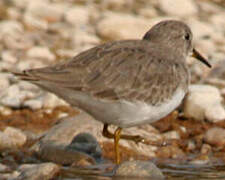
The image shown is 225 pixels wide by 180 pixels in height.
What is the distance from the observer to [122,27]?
1303cm

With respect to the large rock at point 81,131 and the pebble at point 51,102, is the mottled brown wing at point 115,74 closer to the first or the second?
the large rock at point 81,131

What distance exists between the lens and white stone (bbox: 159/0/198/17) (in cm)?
1470

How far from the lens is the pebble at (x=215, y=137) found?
895 centimetres

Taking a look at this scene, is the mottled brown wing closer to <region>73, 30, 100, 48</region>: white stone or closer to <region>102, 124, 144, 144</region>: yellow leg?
<region>102, 124, 144, 144</region>: yellow leg

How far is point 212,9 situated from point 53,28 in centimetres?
411

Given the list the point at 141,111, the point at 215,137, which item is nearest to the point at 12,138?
the point at 141,111

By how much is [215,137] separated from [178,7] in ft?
20.9

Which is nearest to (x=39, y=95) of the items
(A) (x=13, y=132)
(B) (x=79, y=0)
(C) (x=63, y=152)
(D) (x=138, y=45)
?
(A) (x=13, y=132)

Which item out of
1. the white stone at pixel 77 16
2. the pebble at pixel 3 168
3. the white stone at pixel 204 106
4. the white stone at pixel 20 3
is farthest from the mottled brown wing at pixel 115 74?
the white stone at pixel 20 3

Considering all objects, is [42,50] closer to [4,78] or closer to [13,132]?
[4,78]

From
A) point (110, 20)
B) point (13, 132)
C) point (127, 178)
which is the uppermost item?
point (110, 20)

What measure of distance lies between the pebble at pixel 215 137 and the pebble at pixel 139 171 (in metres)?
1.74

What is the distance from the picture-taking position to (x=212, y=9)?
15.1m

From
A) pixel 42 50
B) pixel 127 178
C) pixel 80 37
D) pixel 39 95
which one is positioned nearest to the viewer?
pixel 127 178
